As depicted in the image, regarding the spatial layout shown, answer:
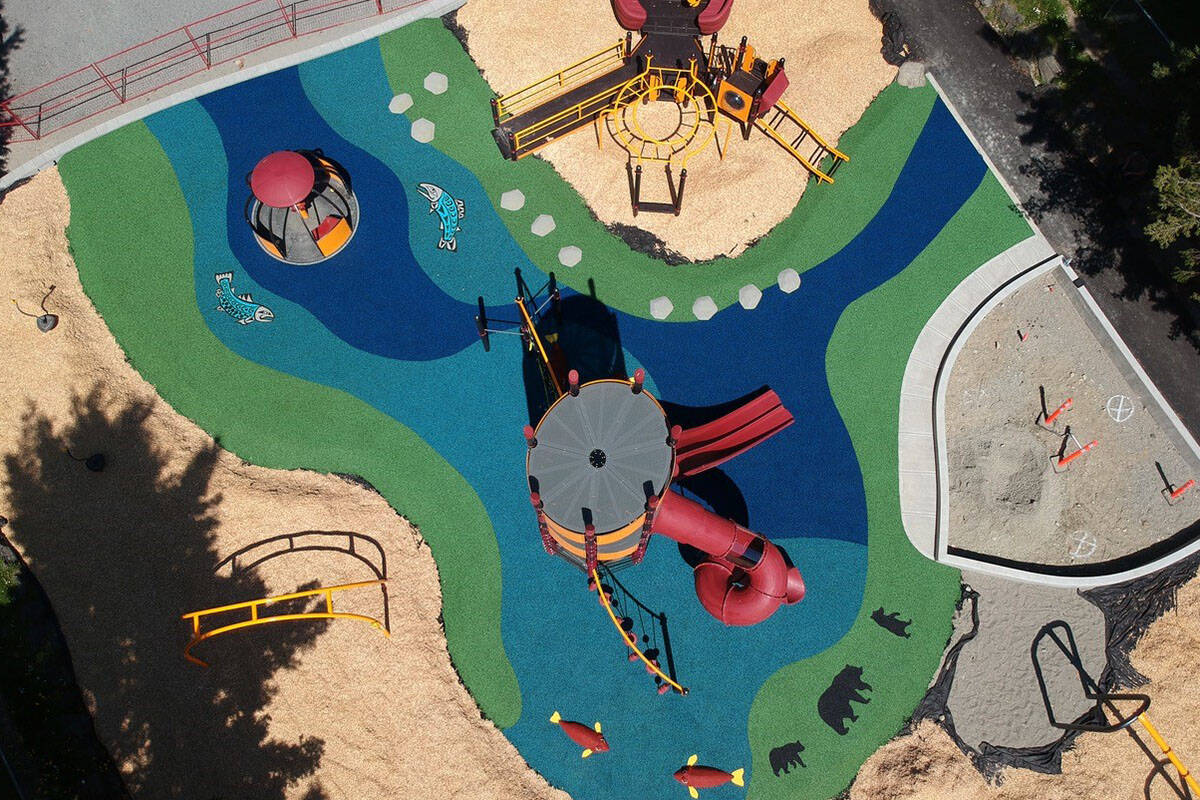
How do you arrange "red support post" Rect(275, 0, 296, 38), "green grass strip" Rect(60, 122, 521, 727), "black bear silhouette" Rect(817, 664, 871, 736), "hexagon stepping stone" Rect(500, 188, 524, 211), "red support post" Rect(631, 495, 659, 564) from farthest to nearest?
"red support post" Rect(275, 0, 296, 38) → "hexagon stepping stone" Rect(500, 188, 524, 211) → "green grass strip" Rect(60, 122, 521, 727) → "black bear silhouette" Rect(817, 664, 871, 736) → "red support post" Rect(631, 495, 659, 564)

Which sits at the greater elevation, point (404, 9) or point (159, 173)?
point (404, 9)

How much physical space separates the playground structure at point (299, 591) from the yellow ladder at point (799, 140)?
19339 mm

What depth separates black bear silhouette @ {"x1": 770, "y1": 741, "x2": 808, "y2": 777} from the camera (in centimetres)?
2181

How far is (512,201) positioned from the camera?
26.4 metres

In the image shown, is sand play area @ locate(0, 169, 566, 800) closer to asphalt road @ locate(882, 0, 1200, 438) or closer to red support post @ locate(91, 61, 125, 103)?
red support post @ locate(91, 61, 125, 103)

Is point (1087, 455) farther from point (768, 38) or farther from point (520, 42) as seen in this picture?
point (520, 42)

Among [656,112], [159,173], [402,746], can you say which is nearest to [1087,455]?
[656,112]

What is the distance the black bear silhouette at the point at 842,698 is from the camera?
2214 centimetres

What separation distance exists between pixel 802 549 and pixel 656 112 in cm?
1604

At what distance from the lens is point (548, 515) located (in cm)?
1986

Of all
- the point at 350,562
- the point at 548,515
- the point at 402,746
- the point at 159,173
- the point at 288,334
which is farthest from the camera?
the point at 159,173

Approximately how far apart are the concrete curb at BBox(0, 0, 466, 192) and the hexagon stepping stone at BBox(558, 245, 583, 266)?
10.7 metres

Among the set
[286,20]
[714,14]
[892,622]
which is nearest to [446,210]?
[286,20]

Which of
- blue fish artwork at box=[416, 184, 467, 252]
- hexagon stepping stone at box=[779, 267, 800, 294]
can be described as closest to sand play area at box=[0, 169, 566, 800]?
blue fish artwork at box=[416, 184, 467, 252]
